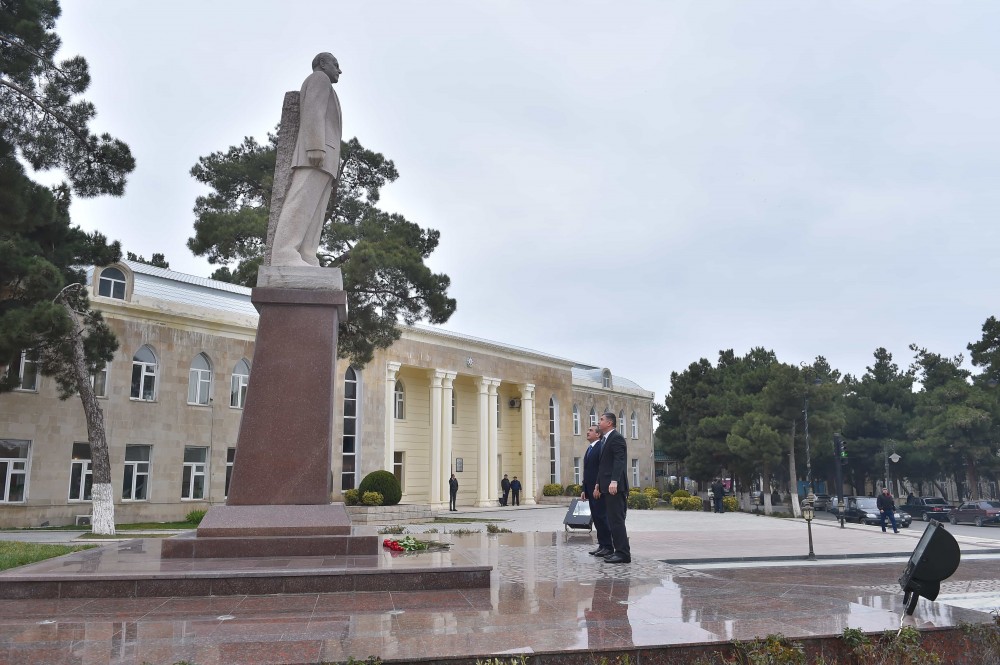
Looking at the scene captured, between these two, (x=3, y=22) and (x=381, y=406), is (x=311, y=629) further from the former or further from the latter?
(x=381, y=406)

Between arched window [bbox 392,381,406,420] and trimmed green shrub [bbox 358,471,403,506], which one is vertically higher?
arched window [bbox 392,381,406,420]

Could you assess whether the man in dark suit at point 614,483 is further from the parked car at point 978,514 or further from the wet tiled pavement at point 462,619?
the parked car at point 978,514

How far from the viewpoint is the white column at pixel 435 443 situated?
109ft

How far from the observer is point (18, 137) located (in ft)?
48.3

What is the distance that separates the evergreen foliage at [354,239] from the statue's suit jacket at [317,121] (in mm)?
12689

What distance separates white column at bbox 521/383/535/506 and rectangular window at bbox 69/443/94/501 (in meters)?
21.3

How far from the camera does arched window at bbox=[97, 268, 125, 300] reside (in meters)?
24.5

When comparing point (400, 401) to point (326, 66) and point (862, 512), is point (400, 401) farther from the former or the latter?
point (326, 66)

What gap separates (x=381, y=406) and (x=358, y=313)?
28.5ft

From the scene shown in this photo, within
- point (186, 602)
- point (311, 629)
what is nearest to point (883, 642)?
point (311, 629)

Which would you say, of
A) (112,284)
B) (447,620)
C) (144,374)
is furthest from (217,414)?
(447,620)

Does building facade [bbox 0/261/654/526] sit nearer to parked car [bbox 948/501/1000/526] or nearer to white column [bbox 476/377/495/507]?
white column [bbox 476/377/495/507]

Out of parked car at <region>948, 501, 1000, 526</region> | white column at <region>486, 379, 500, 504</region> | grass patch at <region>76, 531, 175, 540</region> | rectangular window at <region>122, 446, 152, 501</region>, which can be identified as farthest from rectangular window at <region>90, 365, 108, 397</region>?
parked car at <region>948, 501, 1000, 526</region>

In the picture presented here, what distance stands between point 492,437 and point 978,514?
22194 millimetres
